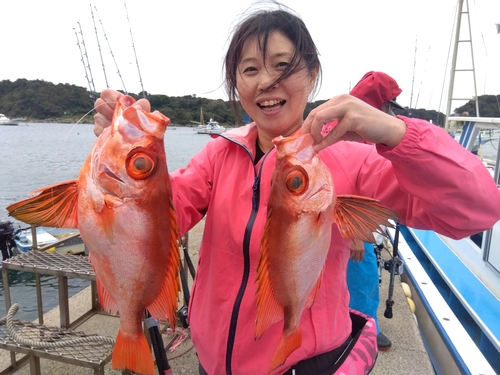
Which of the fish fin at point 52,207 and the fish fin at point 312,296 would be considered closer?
the fish fin at point 52,207

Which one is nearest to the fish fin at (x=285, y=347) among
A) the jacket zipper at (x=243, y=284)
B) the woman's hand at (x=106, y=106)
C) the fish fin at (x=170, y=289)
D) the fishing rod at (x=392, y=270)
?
the jacket zipper at (x=243, y=284)

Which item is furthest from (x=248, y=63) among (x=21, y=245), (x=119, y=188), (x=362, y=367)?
(x=21, y=245)

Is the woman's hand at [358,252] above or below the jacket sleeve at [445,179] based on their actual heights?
below

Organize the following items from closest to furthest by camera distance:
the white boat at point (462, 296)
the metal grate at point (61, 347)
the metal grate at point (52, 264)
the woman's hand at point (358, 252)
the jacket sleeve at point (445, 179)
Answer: the jacket sleeve at point (445, 179) → the metal grate at point (61, 347) → the woman's hand at point (358, 252) → the metal grate at point (52, 264) → the white boat at point (462, 296)

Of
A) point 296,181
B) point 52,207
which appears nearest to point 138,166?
point 52,207

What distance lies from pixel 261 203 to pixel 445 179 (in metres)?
0.74

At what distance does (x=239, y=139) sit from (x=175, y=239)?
67cm

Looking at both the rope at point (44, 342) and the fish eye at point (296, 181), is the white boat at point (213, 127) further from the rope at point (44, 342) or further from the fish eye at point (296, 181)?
the rope at point (44, 342)

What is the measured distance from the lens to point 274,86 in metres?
1.64

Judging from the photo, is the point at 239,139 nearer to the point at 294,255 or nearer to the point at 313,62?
the point at 313,62

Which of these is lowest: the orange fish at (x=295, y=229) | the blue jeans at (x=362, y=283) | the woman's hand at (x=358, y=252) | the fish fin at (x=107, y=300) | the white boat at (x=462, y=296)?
the white boat at (x=462, y=296)

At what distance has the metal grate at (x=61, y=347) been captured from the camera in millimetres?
2662

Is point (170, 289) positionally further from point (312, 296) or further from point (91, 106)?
point (91, 106)

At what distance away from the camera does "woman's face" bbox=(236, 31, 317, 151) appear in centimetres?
166
